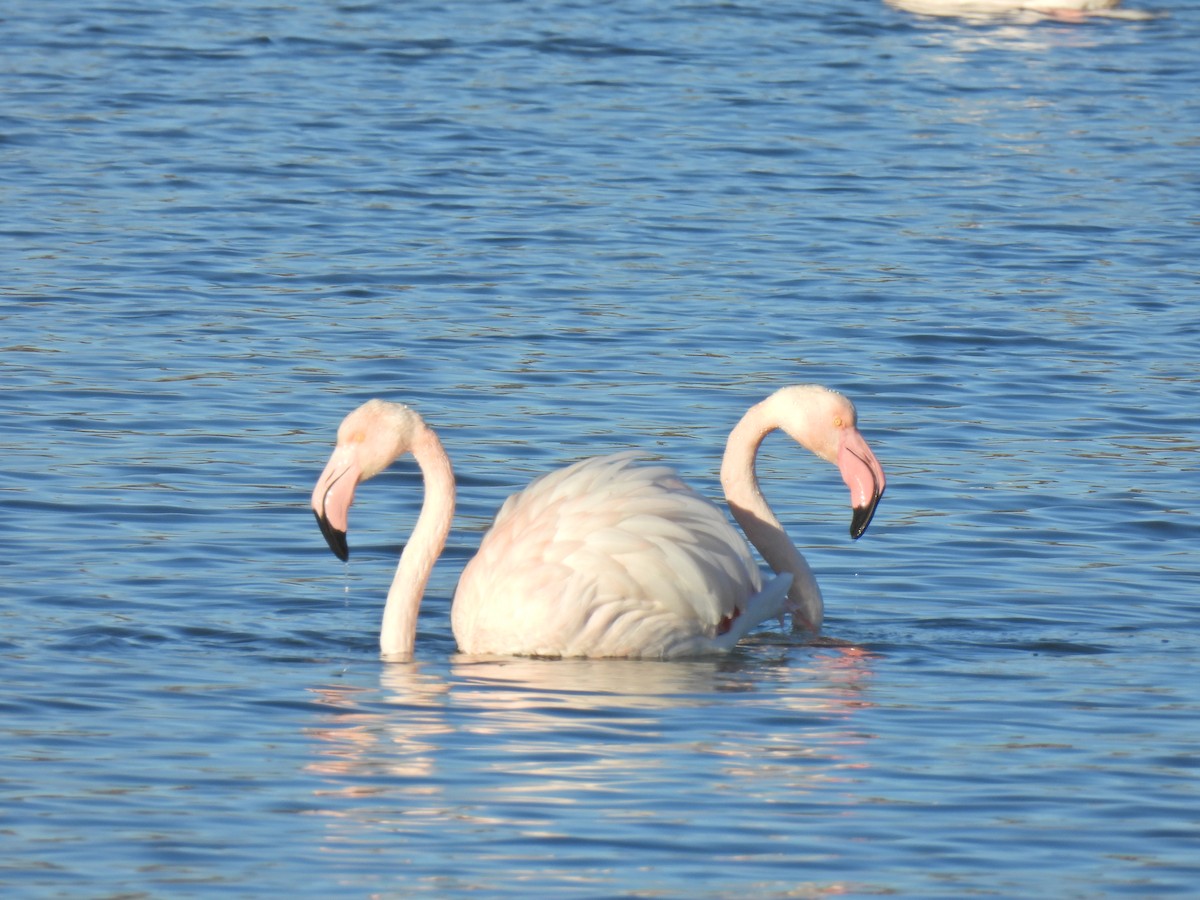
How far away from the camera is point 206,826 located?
6305mm

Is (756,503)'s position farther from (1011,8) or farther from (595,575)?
(1011,8)

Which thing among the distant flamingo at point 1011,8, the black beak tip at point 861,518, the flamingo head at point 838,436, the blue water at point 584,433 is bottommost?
the blue water at point 584,433

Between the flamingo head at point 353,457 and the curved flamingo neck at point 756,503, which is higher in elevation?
the flamingo head at point 353,457

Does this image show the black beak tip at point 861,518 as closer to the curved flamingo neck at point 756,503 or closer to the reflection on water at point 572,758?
the curved flamingo neck at point 756,503

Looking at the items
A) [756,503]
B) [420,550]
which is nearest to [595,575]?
[420,550]

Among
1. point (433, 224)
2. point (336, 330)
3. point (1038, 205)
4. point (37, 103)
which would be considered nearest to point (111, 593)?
point (336, 330)

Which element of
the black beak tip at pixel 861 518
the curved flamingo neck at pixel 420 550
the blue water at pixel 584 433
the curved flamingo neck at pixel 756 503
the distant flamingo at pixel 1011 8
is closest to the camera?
the blue water at pixel 584 433

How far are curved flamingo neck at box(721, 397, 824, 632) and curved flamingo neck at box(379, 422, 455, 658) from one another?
125 cm

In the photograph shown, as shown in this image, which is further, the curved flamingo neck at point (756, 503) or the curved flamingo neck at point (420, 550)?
the curved flamingo neck at point (756, 503)

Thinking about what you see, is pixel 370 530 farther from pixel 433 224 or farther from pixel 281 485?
pixel 433 224

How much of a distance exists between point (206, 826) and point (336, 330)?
665cm

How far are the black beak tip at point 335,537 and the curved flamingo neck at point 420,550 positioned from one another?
0.87 feet

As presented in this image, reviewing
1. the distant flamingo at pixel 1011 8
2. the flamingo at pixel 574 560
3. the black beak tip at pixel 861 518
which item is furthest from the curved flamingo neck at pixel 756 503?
the distant flamingo at pixel 1011 8

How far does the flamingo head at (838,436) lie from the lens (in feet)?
29.1
